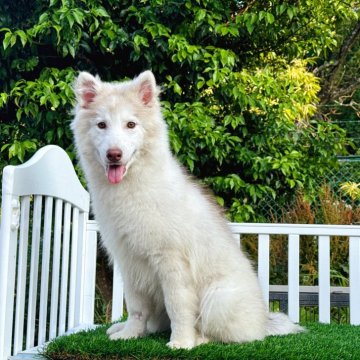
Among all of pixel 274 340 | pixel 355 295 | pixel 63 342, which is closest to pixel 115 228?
pixel 63 342

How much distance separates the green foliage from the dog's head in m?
1.48

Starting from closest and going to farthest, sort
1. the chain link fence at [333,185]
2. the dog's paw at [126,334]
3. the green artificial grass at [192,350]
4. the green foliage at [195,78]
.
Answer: the green artificial grass at [192,350]
the dog's paw at [126,334]
the green foliage at [195,78]
the chain link fence at [333,185]

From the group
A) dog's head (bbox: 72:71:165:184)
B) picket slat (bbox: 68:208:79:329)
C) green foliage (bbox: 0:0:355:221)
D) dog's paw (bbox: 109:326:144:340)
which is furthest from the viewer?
green foliage (bbox: 0:0:355:221)

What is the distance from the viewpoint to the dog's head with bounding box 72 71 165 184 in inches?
77.3

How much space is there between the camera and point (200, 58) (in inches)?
153

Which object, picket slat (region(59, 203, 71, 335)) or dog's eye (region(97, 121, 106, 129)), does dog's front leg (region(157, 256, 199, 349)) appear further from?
picket slat (region(59, 203, 71, 335))

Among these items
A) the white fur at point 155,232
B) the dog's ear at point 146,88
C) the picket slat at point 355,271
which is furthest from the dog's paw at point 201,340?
the picket slat at point 355,271

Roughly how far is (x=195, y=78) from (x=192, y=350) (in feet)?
8.40

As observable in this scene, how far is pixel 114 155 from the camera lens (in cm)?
193

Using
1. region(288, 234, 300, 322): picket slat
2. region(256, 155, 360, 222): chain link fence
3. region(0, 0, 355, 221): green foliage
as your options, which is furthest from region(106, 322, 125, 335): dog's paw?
region(256, 155, 360, 222): chain link fence

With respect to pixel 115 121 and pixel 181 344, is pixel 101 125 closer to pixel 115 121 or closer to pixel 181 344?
pixel 115 121

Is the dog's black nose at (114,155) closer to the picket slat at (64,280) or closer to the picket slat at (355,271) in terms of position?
the picket slat at (64,280)

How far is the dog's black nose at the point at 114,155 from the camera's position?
75.5 inches

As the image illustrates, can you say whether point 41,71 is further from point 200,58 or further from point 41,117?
point 200,58
